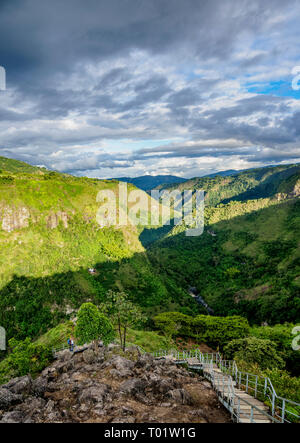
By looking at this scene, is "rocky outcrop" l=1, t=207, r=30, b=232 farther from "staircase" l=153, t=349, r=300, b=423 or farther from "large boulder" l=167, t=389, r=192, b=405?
"staircase" l=153, t=349, r=300, b=423

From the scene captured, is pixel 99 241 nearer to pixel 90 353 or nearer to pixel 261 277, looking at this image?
pixel 261 277

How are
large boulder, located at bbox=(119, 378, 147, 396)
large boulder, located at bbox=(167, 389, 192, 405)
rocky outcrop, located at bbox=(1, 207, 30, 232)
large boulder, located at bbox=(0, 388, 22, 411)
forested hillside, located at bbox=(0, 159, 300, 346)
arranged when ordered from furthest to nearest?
rocky outcrop, located at bbox=(1, 207, 30, 232) → forested hillside, located at bbox=(0, 159, 300, 346) → large boulder, located at bbox=(119, 378, 147, 396) → large boulder, located at bbox=(0, 388, 22, 411) → large boulder, located at bbox=(167, 389, 192, 405)

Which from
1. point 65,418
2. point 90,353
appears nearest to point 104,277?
point 90,353

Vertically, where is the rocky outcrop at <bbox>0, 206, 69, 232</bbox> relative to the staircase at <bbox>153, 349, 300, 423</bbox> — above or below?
above

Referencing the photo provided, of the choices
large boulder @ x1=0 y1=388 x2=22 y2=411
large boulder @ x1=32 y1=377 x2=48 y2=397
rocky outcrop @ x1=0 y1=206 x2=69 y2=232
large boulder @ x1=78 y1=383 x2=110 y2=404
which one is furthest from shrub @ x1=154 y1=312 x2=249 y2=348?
rocky outcrop @ x1=0 y1=206 x2=69 y2=232

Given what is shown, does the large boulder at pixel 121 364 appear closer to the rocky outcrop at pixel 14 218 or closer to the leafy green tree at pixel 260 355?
the leafy green tree at pixel 260 355

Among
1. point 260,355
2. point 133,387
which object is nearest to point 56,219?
point 260,355

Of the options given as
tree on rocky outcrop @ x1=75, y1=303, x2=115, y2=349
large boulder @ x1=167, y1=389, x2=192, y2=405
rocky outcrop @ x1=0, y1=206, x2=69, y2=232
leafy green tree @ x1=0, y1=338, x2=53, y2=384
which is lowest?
leafy green tree @ x1=0, y1=338, x2=53, y2=384
